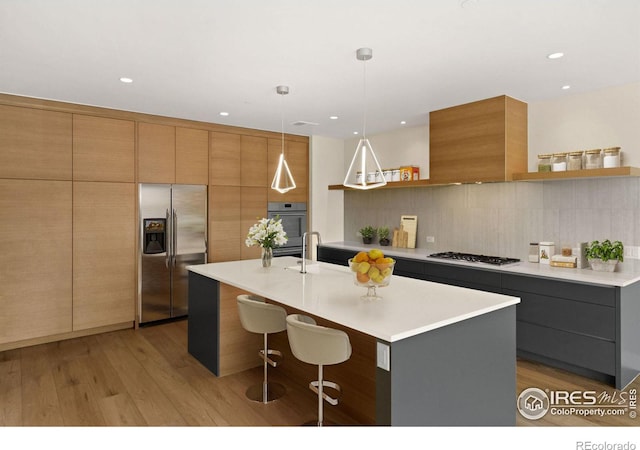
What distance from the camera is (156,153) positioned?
462 cm

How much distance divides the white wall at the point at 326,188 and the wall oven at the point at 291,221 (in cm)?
13

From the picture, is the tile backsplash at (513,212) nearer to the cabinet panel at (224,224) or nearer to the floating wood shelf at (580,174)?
the floating wood shelf at (580,174)

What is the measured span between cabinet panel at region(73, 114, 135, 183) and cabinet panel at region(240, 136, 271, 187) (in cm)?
135

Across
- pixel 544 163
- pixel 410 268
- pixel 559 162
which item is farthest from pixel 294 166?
pixel 559 162

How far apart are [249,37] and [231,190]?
2874mm

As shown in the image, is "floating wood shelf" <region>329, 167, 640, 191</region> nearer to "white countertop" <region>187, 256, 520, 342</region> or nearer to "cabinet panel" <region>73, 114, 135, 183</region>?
"white countertop" <region>187, 256, 520, 342</region>

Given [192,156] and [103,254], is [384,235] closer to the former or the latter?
[192,156]

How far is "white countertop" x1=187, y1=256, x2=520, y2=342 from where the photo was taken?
6.33ft

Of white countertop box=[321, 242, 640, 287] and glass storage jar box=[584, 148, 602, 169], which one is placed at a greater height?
glass storage jar box=[584, 148, 602, 169]

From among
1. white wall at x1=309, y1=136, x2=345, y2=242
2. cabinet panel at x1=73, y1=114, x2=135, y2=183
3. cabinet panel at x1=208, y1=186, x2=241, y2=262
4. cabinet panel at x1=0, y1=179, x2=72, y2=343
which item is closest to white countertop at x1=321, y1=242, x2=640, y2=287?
white wall at x1=309, y1=136, x2=345, y2=242

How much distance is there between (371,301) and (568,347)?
1.98 m
